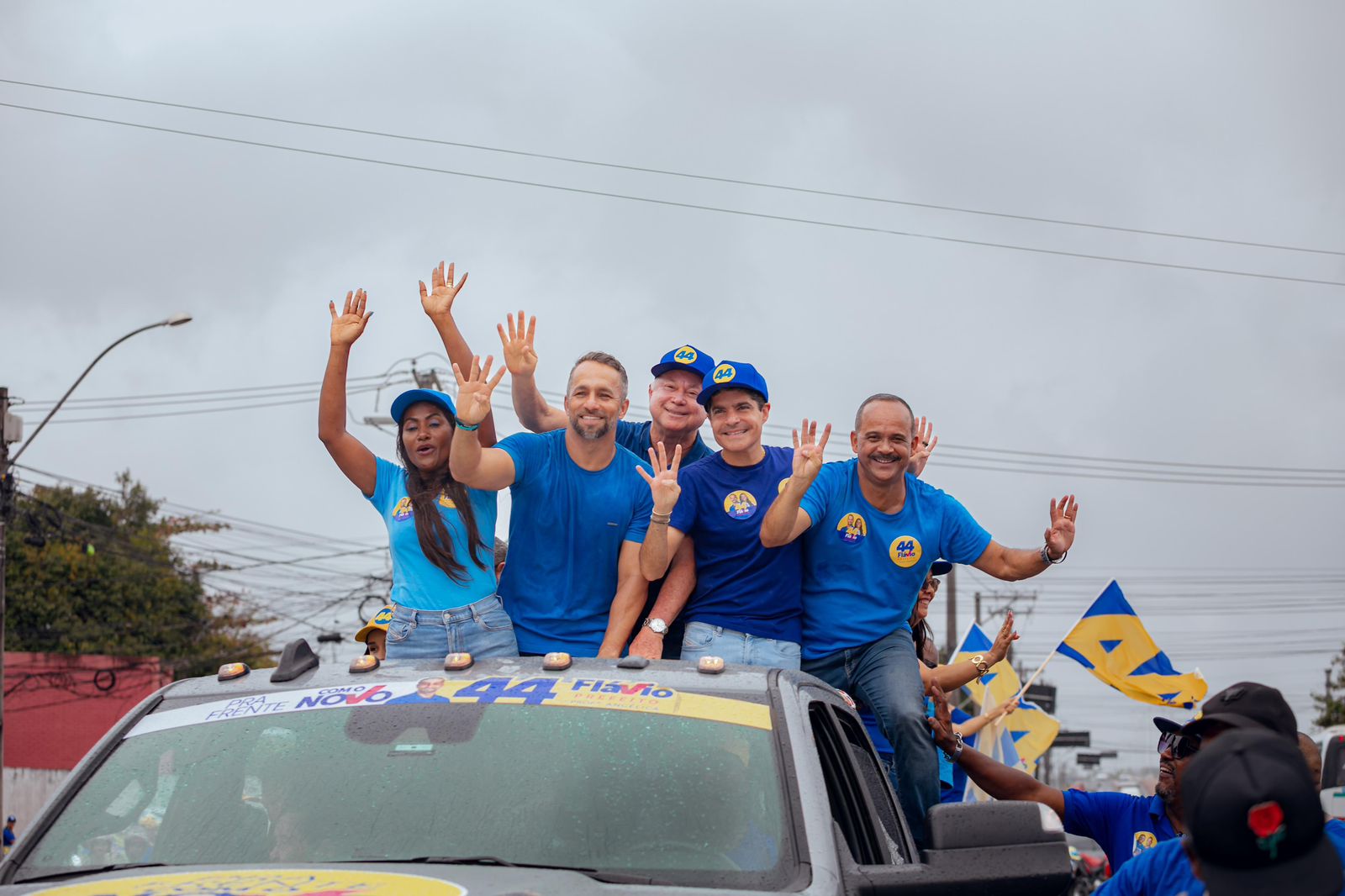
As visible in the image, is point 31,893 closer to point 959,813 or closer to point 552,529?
point 959,813

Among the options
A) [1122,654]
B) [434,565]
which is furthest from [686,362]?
[1122,654]

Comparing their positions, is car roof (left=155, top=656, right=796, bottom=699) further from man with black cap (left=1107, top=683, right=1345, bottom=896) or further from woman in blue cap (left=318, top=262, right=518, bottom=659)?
woman in blue cap (left=318, top=262, right=518, bottom=659)

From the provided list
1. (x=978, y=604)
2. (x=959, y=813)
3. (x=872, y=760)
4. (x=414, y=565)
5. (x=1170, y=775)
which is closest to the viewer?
(x=959, y=813)

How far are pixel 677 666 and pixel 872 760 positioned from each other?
0.87 m

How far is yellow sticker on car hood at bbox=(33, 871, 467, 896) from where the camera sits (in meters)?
2.79

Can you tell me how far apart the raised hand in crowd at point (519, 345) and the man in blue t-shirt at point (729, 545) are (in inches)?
30.7

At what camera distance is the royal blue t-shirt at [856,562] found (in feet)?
18.7

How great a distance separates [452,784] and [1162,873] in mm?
1684

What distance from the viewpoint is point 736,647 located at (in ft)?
17.9

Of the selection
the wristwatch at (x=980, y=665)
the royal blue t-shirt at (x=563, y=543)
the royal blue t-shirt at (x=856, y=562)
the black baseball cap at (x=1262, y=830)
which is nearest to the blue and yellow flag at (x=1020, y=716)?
the wristwatch at (x=980, y=665)

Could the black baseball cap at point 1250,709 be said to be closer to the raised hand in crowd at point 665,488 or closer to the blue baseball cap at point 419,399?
the raised hand in crowd at point 665,488

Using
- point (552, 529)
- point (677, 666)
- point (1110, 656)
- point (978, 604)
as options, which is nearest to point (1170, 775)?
point (677, 666)

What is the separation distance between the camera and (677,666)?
3885mm

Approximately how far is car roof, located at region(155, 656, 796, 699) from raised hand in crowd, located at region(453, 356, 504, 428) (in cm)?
136
